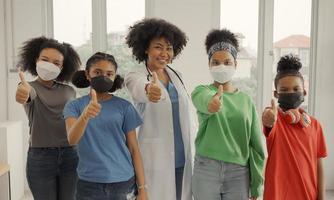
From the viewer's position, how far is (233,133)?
4.86ft

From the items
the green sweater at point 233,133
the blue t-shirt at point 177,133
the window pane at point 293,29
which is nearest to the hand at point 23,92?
the blue t-shirt at point 177,133

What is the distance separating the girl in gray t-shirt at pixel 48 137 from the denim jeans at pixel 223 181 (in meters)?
0.72

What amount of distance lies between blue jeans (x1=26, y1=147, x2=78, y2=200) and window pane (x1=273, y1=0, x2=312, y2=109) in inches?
104

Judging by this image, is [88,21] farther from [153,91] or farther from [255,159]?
[255,159]

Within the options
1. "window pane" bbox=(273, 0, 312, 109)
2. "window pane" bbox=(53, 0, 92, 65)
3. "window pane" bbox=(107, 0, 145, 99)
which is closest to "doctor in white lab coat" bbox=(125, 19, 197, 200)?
"window pane" bbox=(107, 0, 145, 99)

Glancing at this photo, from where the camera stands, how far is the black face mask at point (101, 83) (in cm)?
144

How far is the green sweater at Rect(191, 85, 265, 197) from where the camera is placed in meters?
1.46

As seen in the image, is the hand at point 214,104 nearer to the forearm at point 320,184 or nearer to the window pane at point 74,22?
the forearm at point 320,184

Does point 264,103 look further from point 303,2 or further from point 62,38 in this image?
point 62,38

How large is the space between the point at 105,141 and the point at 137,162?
0.66 ft

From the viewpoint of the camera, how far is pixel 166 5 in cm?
326

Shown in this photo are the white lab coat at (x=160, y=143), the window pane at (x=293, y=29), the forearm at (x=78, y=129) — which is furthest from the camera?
the window pane at (x=293, y=29)

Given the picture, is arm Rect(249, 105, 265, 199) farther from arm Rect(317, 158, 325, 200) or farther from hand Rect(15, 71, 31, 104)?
hand Rect(15, 71, 31, 104)

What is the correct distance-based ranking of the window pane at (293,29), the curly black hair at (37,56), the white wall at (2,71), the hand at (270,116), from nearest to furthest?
the hand at (270,116), the curly black hair at (37,56), the white wall at (2,71), the window pane at (293,29)
